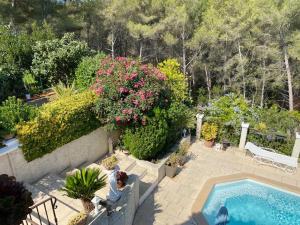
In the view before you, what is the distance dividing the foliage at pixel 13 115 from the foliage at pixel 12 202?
4.90 metres

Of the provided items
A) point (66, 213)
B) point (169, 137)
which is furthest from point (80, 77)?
point (66, 213)

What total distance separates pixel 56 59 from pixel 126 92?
5.24 metres

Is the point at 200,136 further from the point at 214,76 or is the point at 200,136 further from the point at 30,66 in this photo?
the point at 30,66

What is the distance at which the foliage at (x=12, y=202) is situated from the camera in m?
3.51

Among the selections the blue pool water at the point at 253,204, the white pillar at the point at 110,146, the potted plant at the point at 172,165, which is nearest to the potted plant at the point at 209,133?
the potted plant at the point at 172,165

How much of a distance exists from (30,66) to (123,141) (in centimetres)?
665

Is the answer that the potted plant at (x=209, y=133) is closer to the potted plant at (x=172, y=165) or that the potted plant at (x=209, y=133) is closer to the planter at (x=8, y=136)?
the potted plant at (x=172, y=165)

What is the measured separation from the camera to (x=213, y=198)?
1022cm

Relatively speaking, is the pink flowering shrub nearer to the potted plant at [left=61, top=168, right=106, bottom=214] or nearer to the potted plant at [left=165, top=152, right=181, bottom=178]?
the potted plant at [left=165, top=152, right=181, bottom=178]

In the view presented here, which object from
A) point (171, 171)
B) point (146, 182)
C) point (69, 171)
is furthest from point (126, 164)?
point (69, 171)

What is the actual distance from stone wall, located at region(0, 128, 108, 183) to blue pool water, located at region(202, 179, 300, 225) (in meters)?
5.08

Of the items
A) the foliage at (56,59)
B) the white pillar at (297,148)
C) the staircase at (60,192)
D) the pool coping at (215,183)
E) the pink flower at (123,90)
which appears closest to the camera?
the staircase at (60,192)

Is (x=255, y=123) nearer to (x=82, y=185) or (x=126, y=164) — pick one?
(x=126, y=164)

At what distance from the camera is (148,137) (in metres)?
10.6
